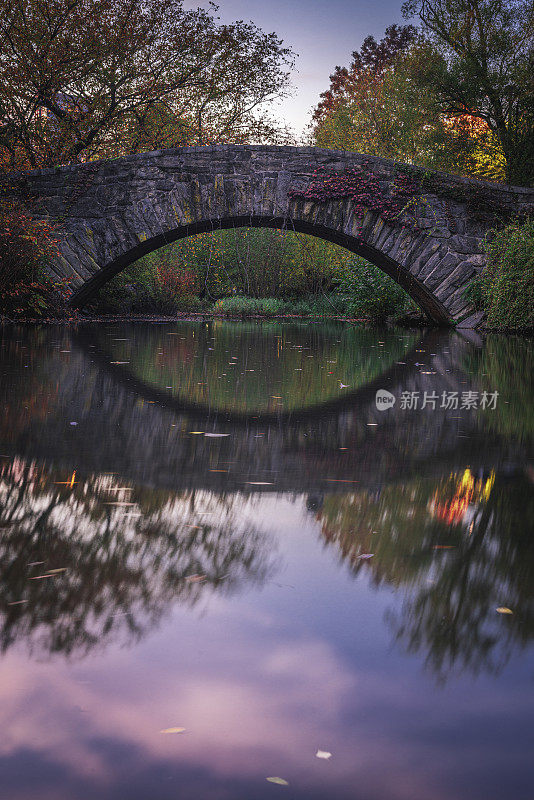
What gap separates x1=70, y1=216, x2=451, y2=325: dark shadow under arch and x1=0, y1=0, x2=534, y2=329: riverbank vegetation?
1094mm

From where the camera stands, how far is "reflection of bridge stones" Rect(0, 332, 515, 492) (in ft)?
11.8

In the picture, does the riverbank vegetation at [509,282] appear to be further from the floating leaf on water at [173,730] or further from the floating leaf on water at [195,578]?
the floating leaf on water at [173,730]

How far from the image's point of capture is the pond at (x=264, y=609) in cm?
137

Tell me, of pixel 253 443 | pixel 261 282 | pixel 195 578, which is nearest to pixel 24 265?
pixel 253 443

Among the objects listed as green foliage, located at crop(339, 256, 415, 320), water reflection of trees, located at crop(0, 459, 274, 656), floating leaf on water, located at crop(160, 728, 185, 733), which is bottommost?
floating leaf on water, located at crop(160, 728, 185, 733)

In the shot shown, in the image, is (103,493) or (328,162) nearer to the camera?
(103,493)

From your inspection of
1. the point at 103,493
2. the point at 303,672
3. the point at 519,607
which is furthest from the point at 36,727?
the point at 103,493

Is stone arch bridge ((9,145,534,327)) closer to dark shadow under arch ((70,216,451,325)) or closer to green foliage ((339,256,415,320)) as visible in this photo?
dark shadow under arch ((70,216,451,325))

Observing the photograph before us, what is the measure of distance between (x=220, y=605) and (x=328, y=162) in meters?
15.0

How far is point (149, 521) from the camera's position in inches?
110

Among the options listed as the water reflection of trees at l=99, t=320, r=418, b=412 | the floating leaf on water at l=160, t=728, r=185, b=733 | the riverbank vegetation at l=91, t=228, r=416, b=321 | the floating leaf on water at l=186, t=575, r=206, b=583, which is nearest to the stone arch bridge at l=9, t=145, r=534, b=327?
the water reflection of trees at l=99, t=320, r=418, b=412

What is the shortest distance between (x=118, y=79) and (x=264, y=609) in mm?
21651

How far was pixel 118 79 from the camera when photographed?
69.7 ft

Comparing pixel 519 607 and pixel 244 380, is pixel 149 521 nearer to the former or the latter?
pixel 519 607
